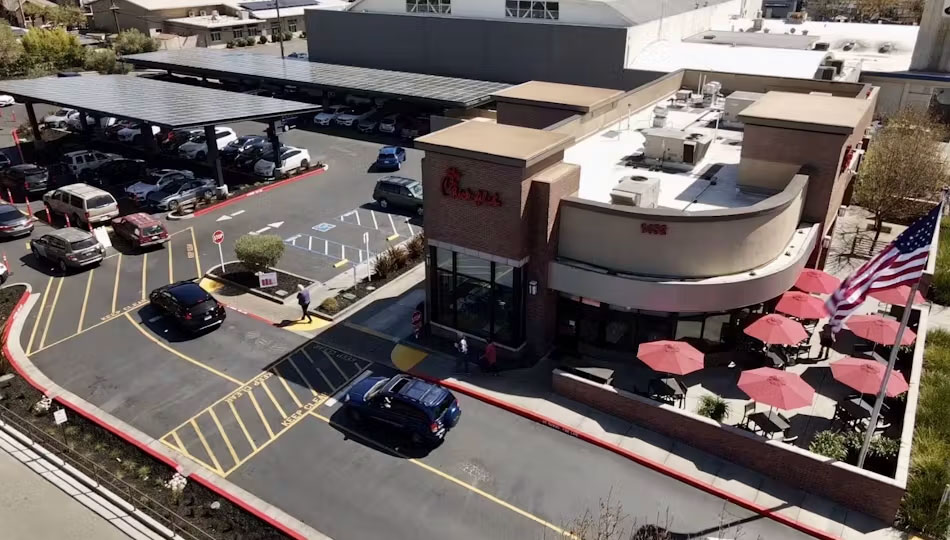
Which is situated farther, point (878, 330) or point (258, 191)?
point (258, 191)

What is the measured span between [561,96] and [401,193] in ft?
38.8

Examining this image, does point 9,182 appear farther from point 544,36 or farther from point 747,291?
point 747,291

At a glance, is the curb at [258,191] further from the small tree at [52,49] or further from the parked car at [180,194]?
the small tree at [52,49]

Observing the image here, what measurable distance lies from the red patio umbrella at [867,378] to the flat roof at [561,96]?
1668 centimetres

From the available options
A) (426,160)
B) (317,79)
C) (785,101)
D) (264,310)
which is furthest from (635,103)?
(317,79)

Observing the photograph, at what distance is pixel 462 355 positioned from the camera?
2525 cm

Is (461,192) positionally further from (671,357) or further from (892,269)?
(892,269)

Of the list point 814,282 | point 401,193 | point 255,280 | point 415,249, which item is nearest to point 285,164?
point 401,193

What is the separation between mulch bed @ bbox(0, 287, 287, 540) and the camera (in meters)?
17.6

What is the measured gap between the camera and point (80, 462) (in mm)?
19781

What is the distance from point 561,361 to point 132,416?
49.1 feet

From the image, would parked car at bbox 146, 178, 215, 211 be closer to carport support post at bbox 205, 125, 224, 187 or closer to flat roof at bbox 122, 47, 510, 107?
carport support post at bbox 205, 125, 224, 187

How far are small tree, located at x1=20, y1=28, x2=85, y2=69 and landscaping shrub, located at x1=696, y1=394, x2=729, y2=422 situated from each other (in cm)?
9018

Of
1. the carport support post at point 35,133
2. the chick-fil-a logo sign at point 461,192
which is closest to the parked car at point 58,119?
the carport support post at point 35,133
